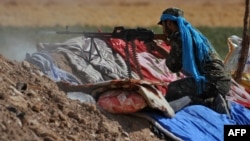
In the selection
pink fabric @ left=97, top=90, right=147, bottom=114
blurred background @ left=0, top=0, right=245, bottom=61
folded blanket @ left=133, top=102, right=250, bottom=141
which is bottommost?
blurred background @ left=0, top=0, right=245, bottom=61

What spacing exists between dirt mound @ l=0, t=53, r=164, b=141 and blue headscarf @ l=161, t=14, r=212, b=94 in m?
1.46

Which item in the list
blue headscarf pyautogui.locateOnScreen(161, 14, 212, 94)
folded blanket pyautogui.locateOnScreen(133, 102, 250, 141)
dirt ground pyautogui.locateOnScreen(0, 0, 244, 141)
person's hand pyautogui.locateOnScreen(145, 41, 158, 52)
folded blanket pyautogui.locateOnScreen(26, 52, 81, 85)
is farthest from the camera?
person's hand pyautogui.locateOnScreen(145, 41, 158, 52)

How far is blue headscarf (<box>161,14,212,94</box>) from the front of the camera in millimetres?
10812

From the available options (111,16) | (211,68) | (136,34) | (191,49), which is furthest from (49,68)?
(111,16)

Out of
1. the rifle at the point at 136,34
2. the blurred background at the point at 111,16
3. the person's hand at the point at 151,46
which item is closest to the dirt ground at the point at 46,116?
the rifle at the point at 136,34

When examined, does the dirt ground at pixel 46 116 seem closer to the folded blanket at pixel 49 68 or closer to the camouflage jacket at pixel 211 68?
the folded blanket at pixel 49 68

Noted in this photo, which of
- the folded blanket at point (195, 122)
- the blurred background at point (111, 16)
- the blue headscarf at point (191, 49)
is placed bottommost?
the blurred background at point (111, 16)

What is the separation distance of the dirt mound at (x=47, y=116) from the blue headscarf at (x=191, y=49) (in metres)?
1.46

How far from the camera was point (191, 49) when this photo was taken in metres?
10.9

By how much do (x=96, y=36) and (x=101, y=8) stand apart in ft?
99.0

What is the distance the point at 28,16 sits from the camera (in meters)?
34.2

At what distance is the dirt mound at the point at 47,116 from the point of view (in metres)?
8.08

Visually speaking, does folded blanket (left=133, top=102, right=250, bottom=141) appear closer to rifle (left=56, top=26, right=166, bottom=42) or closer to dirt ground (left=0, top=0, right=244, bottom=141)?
dirt ground (left=0, top=0, right=244, bottom=141)

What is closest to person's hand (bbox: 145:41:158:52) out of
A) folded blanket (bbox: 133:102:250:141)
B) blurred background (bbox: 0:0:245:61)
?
folded blanket (bbox: 133:102:250:141)
